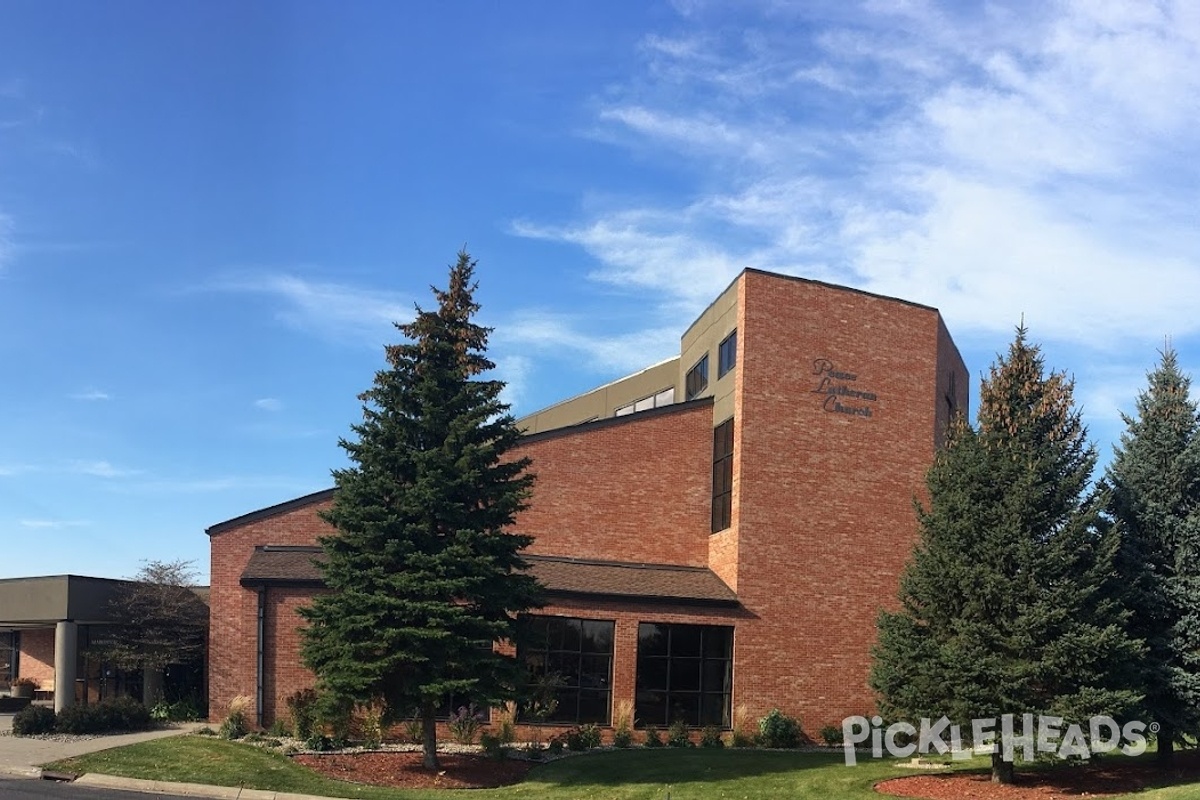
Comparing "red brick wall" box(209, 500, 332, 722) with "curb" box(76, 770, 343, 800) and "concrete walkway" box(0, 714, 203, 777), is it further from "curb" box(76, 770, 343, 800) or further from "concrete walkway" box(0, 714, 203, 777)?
"curb" box(76, 770, 343, 800)

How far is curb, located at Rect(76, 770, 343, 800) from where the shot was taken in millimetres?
20047

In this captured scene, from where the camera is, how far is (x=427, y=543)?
931 inches

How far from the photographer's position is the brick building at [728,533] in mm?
29922

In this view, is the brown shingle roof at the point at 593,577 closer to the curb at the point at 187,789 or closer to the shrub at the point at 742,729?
the shrub at the point at 742,729

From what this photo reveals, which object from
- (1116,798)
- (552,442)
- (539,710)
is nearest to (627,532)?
(552,442)

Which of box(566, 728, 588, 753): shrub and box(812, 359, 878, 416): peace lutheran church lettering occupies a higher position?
box(812, 359, 878, 416): peace lutheran church lettering

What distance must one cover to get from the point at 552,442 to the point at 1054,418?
15949 millimetres

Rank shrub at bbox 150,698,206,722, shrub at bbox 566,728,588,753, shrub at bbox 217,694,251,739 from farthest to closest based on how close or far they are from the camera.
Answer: shrub at bbox 150,698,206,722 < shrub at bbox 566,728,588,753 < shrub at bbox 217,694,251,739

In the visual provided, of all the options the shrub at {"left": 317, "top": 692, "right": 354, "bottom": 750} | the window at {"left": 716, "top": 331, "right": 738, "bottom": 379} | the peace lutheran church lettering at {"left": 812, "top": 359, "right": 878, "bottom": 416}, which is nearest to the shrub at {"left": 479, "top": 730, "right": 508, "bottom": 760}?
the shrub at {"left": 317, "top": 692, "right": 354, "bottom": 750}

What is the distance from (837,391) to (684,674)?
9.75 meters

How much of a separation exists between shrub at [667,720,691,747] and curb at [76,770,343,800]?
11593mm

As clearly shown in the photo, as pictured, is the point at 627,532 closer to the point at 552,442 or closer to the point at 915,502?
the point at 552,442

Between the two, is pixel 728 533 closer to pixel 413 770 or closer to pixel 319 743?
pixel 413 770

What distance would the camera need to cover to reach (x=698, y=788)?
22047 millimetres
